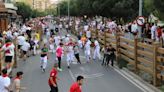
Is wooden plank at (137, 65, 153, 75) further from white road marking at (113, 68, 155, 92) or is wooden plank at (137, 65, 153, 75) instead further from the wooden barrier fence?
white road marking at (113, 68, 155, 92)

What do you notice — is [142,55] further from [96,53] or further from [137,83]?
[96,53]

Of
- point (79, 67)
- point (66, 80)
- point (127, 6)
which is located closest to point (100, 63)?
point (79, 67)

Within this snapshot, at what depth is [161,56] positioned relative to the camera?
59.8ft

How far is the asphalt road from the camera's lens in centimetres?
1888

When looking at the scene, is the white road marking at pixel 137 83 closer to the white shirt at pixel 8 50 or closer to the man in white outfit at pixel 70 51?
the man in white outfit at pixel 70 51

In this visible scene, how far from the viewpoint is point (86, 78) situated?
857 inches

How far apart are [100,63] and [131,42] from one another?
13.8 feet

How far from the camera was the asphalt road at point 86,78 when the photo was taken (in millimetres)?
18877

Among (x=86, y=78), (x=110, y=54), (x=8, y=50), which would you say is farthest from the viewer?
(x=110, y=54)

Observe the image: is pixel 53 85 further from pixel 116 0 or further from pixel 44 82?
pixel 116 0

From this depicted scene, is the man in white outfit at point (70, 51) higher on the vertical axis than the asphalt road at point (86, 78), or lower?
higher

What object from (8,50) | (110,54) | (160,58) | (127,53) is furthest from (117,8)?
(160,58)

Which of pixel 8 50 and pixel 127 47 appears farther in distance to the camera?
pixel 127 47

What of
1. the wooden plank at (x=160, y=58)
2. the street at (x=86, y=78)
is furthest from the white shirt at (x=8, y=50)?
the wooden plank at (x=160, y=58)
